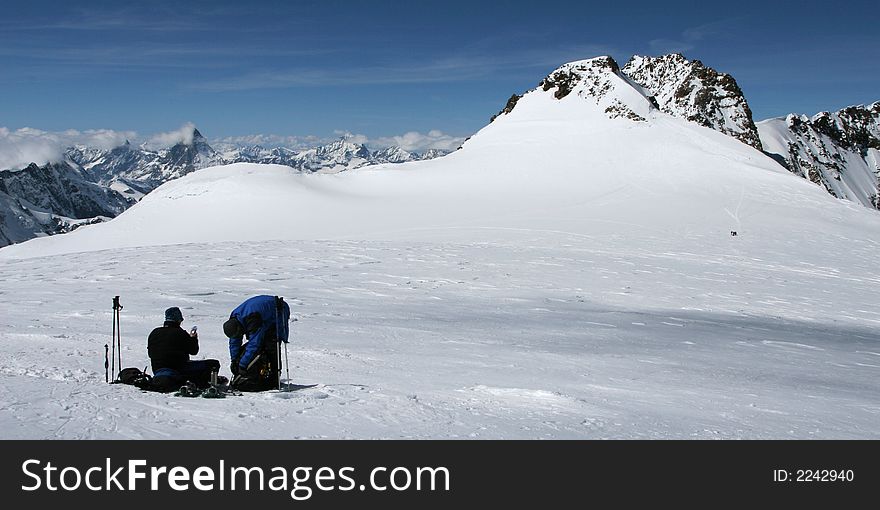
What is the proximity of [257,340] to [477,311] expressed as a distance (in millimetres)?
8053

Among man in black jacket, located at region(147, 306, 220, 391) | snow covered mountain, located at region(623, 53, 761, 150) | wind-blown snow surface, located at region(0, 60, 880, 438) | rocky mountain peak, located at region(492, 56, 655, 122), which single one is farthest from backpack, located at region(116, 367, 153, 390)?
snow covered mountain, located at region(623, 53, 761, 150)

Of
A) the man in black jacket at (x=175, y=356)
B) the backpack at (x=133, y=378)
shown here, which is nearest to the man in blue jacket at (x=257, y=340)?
the man in black jacket at (x=175, y=356)

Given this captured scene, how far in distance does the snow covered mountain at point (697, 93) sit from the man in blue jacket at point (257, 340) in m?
131

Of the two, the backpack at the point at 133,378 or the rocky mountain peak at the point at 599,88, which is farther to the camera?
the rocky mountain peak at the point at 599,88

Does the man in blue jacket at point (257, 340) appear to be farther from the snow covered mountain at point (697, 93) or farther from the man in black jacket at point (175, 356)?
the snow covered mountain at point (697, 93)

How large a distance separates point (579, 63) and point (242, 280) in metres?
71.2

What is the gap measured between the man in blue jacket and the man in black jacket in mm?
387

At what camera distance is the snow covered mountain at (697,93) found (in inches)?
5300

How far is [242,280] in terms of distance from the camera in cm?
1886

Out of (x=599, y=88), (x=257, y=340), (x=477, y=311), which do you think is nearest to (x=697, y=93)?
(x=599, y=88)

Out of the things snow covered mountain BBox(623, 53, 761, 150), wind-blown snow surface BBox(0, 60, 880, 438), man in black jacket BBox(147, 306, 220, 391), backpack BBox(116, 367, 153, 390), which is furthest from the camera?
snow covered mountain BBox(623, 53, 761, 150)

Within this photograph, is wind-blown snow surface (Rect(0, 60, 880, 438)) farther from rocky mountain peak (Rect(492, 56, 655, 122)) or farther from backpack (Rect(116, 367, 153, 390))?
rocky mountain peak (Rect(492, 56, 655, 122))

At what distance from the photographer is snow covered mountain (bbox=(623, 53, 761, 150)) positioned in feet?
442

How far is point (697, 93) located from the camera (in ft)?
479
